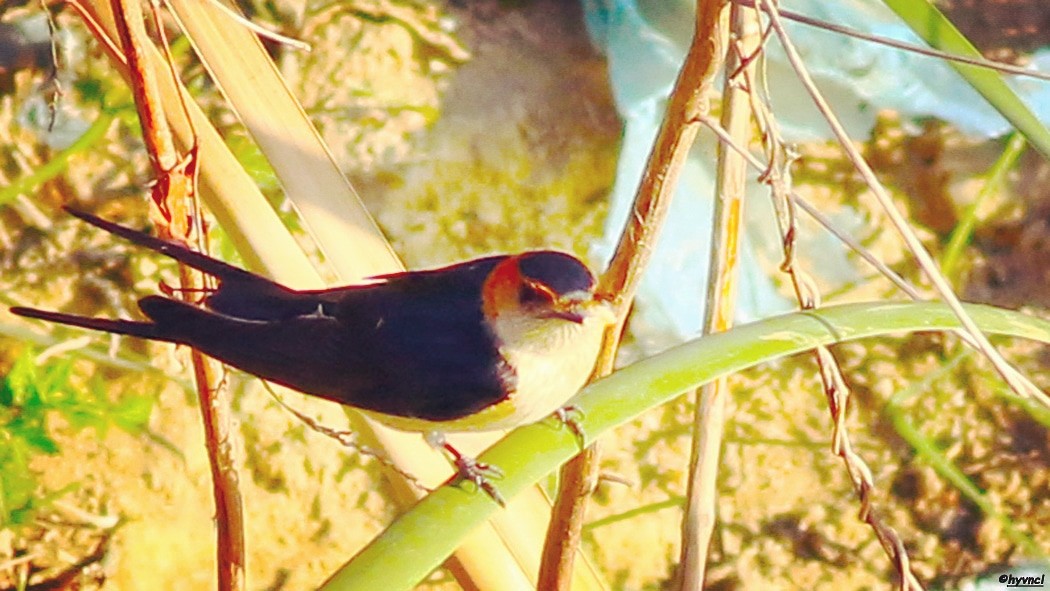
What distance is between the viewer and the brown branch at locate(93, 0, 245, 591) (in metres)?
0.64

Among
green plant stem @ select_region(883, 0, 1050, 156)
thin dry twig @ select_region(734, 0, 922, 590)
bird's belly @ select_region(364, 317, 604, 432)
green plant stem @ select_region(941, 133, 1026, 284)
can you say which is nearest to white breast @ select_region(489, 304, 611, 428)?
bird's belly @ select_region(364, 317, 604, 432)

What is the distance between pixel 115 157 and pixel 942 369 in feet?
3.78

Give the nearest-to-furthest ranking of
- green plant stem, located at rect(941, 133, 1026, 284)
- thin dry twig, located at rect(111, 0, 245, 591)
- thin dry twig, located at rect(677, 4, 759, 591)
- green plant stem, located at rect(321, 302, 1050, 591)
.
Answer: green plant stem, located at rect(321, 302, 1050, 591) < thin dry twig, located at rect(111, 0, 245, 591) < thin dry twig, located at rect(677, 4, 759, 591) < green plant stem, located at rect(941, 133, 1026, 284)

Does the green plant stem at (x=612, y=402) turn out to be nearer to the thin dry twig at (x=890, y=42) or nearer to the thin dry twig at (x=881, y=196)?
the thin dry twig at (x=881, y=196)

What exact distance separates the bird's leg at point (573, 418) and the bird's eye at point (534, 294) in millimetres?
82

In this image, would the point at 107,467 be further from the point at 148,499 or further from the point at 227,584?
the point at 227,584

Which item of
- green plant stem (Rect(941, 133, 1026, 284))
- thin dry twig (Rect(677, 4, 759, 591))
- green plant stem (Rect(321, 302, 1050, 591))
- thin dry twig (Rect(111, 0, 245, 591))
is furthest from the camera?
green plant stem (Rect(941, 133, 1026, 284))

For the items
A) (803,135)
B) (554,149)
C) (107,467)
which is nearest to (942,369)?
(803,135)

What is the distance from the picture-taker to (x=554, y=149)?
1.50m

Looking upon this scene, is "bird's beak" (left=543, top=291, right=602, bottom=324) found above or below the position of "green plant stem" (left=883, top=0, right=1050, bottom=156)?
below

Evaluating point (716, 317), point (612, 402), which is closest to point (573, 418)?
point (612, 402)

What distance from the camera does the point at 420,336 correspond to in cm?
76

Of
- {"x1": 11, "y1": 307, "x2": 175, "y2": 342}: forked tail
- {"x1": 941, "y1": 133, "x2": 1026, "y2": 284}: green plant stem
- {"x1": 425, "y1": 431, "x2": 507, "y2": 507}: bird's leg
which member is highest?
{"x1": 11, "y1": 307, "x2": 175, "y2": 342}: forked tail

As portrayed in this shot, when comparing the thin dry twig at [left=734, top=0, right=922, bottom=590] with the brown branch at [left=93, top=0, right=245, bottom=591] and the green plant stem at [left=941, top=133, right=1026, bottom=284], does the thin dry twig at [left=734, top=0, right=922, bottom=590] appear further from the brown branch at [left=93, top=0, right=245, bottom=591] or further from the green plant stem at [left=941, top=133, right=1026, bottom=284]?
the green plant stem at [left=941, top=133, right=1026, bottom=284]
